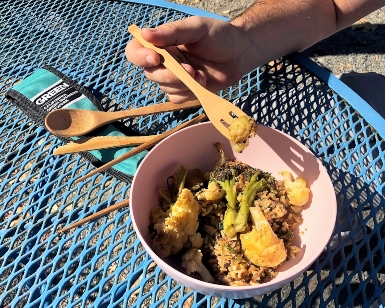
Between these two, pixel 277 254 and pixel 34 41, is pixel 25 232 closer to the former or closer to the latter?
pixel 277 254

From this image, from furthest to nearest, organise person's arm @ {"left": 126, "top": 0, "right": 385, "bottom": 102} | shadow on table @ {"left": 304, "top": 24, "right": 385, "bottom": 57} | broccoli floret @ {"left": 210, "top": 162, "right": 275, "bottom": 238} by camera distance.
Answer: shadow on table @ {"left": 304, "top": 24, "right": 385, "bottom": 57}, person's arm @ {"left": 126, "top": 0, "right": 385, "bottom": 102}, broccoli floret @ {"left": 210, "top": 162, "right": 275, "bottom": 238}

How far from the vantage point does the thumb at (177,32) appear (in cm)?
100

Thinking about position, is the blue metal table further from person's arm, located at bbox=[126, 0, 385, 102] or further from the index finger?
the index finger

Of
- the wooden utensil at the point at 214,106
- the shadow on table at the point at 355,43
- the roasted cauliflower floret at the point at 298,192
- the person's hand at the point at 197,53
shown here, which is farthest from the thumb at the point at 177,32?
the shadow on table at the point at 355,43

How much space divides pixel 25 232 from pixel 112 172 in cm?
28

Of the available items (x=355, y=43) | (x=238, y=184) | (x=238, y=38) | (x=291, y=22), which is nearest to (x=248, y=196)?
(x=238, y=184)

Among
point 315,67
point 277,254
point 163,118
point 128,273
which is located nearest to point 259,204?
point 277,254

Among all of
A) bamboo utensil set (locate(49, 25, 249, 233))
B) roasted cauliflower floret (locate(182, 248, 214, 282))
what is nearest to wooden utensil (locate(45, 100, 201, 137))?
bamboo utensil set (locate(49, 25, 249, 233))

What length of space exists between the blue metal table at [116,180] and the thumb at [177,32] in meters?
0.26

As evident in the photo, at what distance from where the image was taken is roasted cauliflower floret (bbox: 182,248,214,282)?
783 mm

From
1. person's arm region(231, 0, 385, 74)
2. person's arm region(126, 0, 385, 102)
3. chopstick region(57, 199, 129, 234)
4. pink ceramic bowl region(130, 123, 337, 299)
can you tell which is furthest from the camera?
person's arm region(231, 0, 385, 74)

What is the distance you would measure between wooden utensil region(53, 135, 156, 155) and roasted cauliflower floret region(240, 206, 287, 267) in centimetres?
40

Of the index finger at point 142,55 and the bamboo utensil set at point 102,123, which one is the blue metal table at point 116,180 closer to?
the bamboo utensil set at point 102,123

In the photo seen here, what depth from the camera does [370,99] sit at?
4.77 ft
